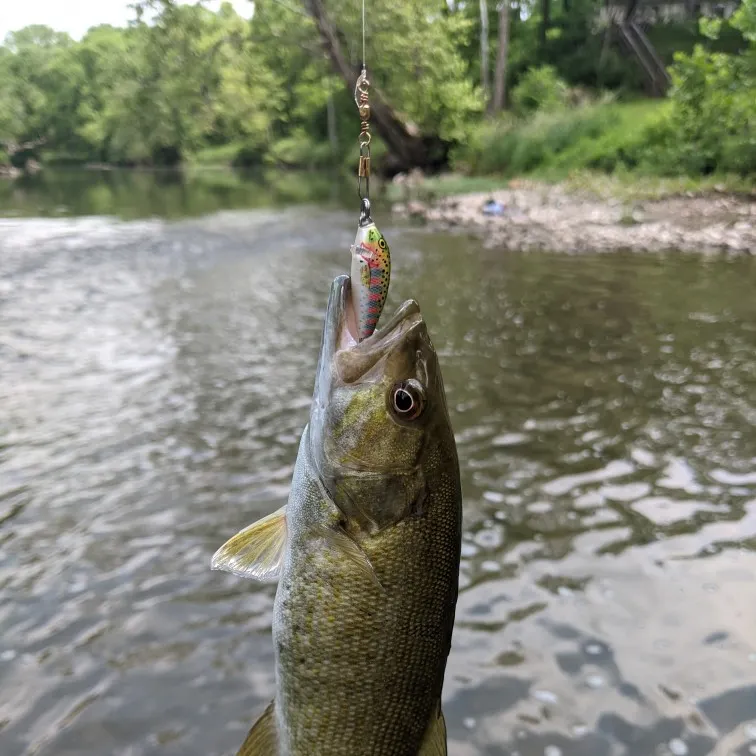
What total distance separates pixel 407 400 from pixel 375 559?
0.47 metres

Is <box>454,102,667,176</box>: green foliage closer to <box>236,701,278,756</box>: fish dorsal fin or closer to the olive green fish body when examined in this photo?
the olive green fish body

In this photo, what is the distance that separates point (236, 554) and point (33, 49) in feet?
354

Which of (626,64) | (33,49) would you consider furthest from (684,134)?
(33,49)

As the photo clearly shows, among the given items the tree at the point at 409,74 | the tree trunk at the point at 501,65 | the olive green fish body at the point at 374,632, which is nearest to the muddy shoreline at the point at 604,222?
the tree at the point at 409,74

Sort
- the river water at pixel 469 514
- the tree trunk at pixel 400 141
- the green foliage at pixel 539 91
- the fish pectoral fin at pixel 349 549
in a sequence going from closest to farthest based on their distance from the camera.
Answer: the fish pectoral fin at pixel 349 549 → the river water at pixel 469 514 → the tree trunk at pixel 400 141 → the green foliage at pixel 539 91

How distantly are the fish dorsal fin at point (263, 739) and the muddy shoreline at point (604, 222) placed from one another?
16493 millimetres

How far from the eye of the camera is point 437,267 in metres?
16.1

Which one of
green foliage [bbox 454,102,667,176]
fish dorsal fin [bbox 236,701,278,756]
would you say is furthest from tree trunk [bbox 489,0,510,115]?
fish dorsal fin [bbox 236,701,278,756]

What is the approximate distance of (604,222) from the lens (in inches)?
772

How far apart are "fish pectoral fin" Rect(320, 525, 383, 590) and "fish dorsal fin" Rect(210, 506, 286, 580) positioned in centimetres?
25

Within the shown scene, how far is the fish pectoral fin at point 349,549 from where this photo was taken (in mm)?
1944

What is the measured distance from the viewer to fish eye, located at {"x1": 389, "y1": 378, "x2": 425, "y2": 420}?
1.99 metres

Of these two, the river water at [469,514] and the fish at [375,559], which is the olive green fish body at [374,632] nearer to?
the fish at [375,559]

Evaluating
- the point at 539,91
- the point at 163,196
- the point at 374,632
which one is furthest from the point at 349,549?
the point at 539,91
